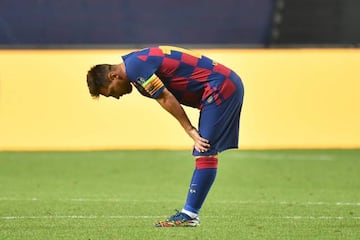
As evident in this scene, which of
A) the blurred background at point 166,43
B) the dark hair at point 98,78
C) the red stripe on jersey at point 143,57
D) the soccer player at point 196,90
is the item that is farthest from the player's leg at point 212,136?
the blurred background at point 166,43

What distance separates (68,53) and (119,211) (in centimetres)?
693

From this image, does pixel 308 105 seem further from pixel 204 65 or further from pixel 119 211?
pixel 204 65

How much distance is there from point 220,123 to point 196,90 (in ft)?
1.05

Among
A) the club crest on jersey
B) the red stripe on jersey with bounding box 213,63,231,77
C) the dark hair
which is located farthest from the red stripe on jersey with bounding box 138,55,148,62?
the red stripe on jersey with bounding box 213,63,231,77

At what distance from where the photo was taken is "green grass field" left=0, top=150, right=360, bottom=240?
323 inches

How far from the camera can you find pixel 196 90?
8219 mm

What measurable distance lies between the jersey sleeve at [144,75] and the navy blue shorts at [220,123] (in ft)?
1.56

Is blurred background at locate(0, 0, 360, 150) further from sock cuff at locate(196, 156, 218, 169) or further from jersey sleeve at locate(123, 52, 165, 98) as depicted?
jersey sleeve at locate(123, 52, 165, 98)

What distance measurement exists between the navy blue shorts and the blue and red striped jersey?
0.05 meters

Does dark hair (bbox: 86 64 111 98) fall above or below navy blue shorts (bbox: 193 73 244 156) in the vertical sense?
above

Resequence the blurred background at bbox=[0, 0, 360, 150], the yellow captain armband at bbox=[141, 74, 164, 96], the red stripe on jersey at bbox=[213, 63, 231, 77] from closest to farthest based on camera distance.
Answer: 1. the yellow captain armband at bbox=[141, 74, 164, 96]
2. the red stripe on jersey at bbox=[213, 63, 231, 77]
3. the blurred background at bbox=[0, 0, 360, 150]

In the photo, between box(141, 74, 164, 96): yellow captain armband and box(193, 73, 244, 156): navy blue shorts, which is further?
box(193, 73, 244, 156): navy blue shorts

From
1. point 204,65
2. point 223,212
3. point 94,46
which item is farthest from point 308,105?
point 204,65

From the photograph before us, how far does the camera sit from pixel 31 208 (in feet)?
32.6
